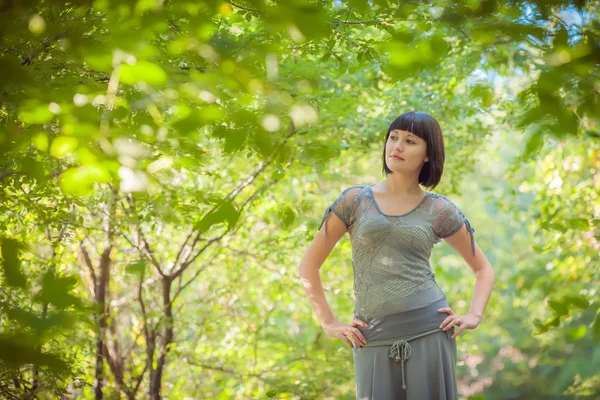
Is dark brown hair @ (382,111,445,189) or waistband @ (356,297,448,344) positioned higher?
dark brown hair @ (382,111,445,189)

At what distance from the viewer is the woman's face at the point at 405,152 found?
6.18 ft

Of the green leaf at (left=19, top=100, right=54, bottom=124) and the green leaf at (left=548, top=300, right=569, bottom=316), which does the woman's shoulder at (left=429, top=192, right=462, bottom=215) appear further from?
the green leaf at (left=19, top=100, right=54, bottom=124)

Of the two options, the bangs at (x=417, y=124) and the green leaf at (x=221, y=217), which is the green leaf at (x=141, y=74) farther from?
the bangs at (x=417, y=124)


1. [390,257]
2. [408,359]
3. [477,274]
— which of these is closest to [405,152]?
[390,257]

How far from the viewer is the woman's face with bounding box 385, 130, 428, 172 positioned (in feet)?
6.18

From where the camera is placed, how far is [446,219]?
74.5 inches

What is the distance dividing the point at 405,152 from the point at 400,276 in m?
0.38

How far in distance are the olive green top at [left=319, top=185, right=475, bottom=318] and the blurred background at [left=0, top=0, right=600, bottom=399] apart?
293mm

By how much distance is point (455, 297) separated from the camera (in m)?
5.70

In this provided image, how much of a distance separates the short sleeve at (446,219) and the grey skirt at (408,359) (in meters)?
0.24

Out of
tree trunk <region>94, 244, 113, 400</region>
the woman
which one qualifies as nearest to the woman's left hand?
the woman

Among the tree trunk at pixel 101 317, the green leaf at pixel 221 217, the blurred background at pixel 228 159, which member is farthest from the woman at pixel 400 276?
the tree trunk at pixel 101 317

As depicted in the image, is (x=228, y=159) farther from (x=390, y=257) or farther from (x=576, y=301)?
(x=576, y=301)

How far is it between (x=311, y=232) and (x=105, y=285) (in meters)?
1.09
